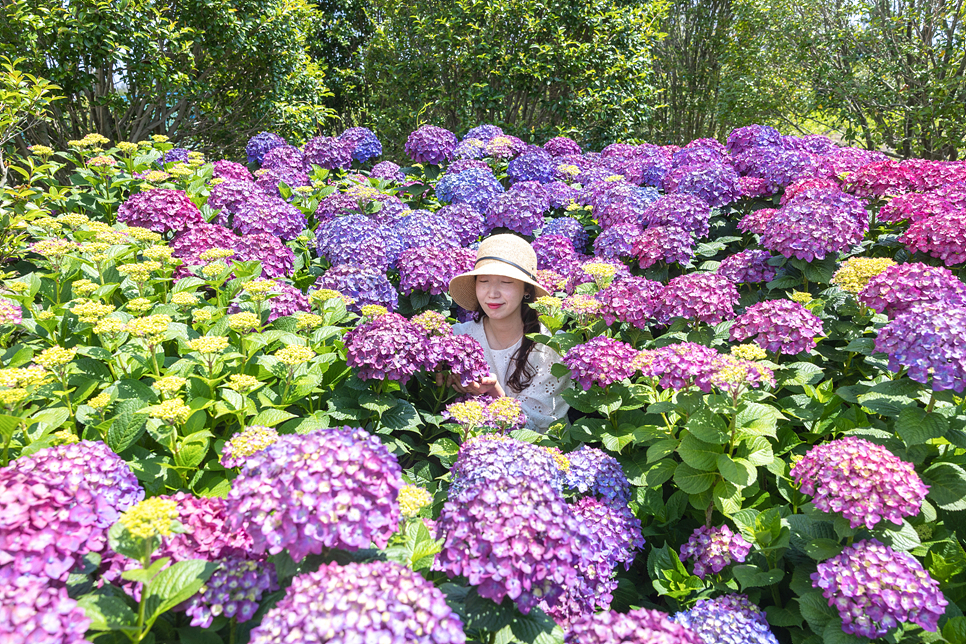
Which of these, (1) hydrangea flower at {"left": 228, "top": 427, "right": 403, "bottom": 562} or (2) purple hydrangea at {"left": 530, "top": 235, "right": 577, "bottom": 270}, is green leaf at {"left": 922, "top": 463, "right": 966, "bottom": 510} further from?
(2) purple hydrangea at {"left": 530, "top": 235, "right": 577, "bottom": 270}

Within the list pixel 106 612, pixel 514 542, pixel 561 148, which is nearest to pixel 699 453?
pixel 514 542

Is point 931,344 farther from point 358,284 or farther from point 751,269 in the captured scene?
point 358,284

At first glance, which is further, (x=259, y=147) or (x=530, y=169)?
(x=259, y=147)

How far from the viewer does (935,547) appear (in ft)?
7.50

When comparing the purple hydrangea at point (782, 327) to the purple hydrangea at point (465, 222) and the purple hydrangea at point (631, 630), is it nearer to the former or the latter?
the purple hydrangea at point (631, 630)

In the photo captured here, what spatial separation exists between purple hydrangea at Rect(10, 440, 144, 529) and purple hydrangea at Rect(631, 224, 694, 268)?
10.9ft

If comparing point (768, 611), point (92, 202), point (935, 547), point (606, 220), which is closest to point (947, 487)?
point (935, 547)

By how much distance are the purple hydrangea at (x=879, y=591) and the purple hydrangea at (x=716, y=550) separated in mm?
371

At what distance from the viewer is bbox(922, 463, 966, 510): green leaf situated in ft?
7.54

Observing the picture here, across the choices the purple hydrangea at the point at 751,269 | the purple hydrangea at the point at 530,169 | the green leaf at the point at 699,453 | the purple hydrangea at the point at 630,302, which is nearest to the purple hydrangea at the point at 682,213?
the purple hydrangea at the point at 751,269

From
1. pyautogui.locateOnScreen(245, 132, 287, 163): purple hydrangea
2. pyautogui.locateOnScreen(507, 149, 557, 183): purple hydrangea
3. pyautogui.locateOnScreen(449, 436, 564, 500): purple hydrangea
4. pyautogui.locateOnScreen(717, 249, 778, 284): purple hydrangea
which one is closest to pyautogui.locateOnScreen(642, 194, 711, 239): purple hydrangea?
pyautogui.locateOnScreen(717, 249, 778, 284): purple hydrangea

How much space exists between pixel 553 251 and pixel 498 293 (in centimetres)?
106

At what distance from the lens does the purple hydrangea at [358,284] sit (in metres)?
3.59

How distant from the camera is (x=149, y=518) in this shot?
1.52 meters
